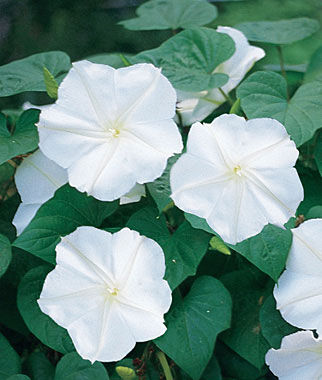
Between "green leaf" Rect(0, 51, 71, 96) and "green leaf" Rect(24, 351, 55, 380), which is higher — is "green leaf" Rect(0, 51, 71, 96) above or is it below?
above

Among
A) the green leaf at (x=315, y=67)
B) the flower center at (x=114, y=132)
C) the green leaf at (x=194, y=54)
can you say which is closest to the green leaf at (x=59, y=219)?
the flower center at (x=114, y=132)

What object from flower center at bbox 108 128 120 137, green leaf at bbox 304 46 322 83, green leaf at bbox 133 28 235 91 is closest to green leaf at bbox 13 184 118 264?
flower center at bbox 108 128 120 137

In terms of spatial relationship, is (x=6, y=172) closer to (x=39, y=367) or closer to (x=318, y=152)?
(x=39, y=367)

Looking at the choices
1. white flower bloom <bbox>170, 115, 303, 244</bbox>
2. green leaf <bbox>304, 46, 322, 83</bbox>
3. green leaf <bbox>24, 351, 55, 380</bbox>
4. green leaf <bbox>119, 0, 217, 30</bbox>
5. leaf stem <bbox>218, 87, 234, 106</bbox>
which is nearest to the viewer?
white flower bloom <bbox>170, 115, 303, 244</bbox>

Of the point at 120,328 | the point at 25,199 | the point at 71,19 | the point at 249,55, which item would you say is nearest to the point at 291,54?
the point at 71,19

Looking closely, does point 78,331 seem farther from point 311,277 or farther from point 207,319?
point 311,277

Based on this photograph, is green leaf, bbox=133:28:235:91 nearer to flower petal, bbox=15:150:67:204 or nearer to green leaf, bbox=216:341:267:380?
flower petal, bbox=15:150:67:204

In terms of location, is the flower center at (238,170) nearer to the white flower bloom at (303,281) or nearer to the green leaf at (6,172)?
the white flower bloom at (303,281)
